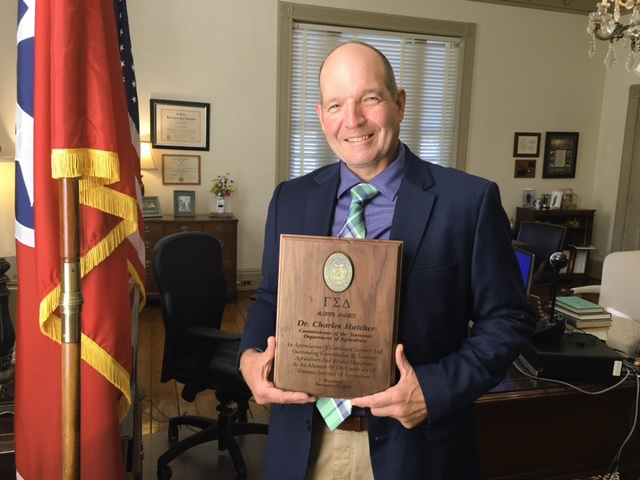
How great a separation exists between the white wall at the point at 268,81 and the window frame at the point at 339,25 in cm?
8

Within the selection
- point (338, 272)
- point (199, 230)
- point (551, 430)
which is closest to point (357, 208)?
point (338, 272)

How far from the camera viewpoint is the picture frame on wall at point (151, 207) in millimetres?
5129

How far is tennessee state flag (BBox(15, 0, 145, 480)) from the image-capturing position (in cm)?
129

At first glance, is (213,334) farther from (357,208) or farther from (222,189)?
(222,189)

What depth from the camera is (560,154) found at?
22.3ft

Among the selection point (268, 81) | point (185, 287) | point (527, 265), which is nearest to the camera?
point (527, 265)

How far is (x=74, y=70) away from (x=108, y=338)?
2.50 ft

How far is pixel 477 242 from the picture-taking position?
3.51 feet

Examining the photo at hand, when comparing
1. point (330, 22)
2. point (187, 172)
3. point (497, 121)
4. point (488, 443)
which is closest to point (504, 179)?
point (497, 121)

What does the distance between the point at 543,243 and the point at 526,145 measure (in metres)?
2.11

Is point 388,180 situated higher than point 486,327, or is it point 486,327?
point 388,180

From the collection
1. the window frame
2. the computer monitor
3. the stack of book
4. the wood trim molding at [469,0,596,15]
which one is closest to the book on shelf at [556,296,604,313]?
the stack of book

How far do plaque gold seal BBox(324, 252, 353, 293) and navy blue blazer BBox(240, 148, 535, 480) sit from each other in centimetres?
14

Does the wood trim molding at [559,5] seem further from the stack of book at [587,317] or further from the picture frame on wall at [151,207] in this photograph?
the stack of book at [587,317]
